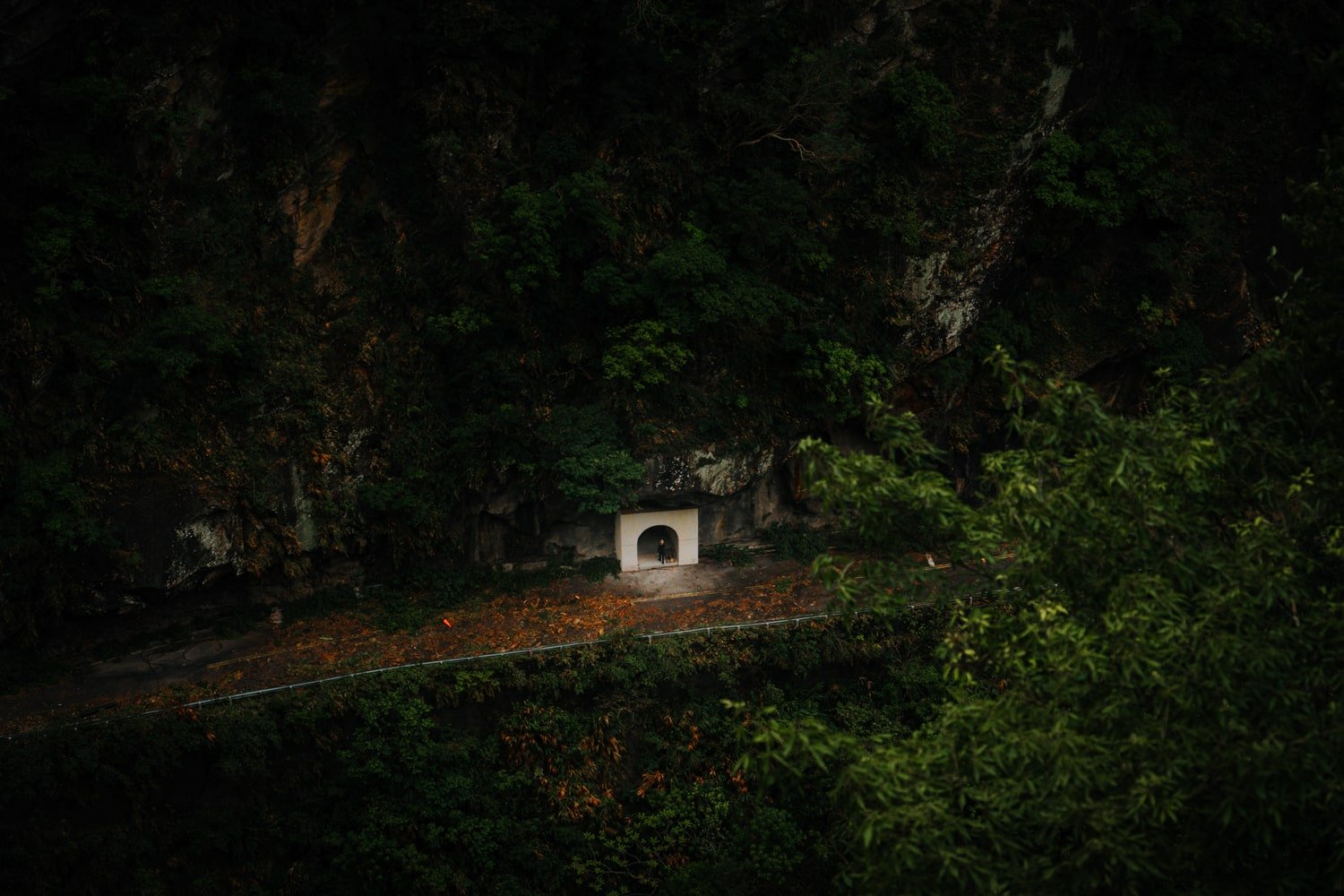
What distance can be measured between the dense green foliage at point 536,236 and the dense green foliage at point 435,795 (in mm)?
3520

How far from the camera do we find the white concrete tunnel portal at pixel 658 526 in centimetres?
2233

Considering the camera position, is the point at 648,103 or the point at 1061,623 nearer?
the point at 1061,623

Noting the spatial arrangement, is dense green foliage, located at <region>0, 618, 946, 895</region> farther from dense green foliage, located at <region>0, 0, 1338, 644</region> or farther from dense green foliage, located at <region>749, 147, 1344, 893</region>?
dense green foliage, located at <region>749, 147, 1344, 893</region>

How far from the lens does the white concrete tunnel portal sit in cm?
2233

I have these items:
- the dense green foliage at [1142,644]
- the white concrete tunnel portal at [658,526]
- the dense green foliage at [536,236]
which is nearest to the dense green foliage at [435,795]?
the white concrete tunnel portal at [658,526]

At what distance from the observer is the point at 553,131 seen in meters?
21.3

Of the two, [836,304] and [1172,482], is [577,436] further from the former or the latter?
[1172,482]

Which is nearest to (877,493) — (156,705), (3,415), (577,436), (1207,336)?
(577,436)

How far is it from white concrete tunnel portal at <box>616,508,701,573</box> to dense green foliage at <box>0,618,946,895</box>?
10.7 ft

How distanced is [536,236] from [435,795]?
1067cm

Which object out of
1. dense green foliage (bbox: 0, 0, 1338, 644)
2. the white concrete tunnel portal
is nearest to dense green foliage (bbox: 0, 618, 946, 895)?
the white concrete tunnel portal

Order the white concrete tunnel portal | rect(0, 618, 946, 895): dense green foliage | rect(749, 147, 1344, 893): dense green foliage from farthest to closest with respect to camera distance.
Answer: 1. the white concrete tunnel portal
2. rect(0, 618, 946, 895): dense green foliage
3. rect(749, 147, 1344, 893): dense green foliage

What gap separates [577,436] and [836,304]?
263 inches

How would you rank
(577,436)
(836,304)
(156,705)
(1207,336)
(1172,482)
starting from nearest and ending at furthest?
1. (1172,482)
2. (156,705)
3. (577,436)
4. (836,304)
5. (1207,336)
